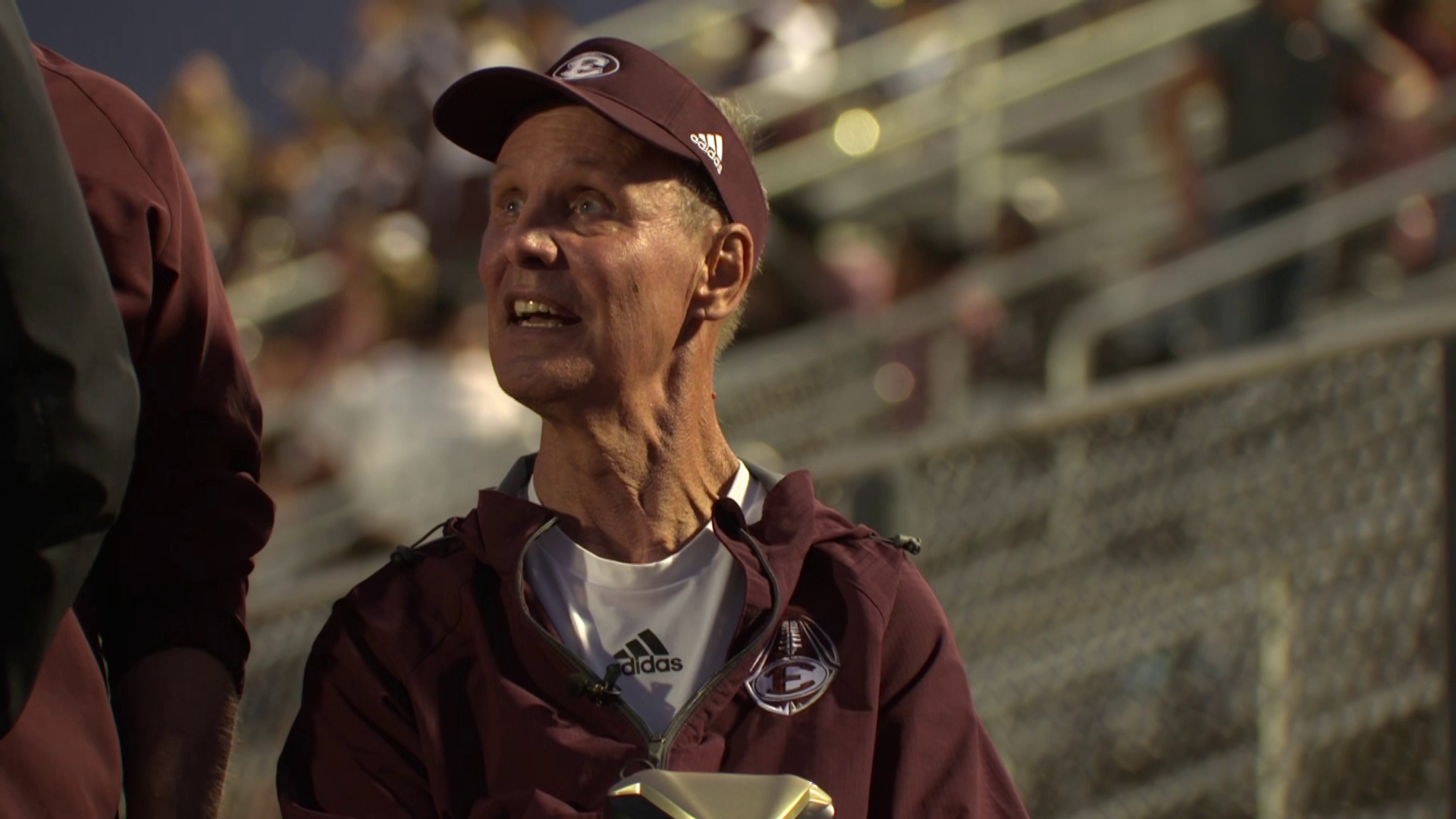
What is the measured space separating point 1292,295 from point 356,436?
122 inches

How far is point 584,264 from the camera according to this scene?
1.88m

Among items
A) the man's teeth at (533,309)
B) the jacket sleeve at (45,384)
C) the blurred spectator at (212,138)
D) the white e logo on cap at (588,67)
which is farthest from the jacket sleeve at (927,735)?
the blurred spectator at (212,138)

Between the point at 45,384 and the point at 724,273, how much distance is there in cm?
87

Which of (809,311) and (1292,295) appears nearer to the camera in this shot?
(1292,295)

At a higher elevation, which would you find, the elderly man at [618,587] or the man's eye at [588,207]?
the man's eye at [588,207]

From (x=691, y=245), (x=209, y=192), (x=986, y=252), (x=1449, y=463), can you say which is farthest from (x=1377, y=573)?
(x=209, y=192)

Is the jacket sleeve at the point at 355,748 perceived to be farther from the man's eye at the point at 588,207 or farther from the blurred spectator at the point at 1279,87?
the blurred spectator at the point at 1279,87

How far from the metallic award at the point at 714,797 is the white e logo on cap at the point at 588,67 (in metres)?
0.72

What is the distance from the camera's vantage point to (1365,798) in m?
3.29

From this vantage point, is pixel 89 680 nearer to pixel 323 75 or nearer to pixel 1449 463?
pixel 1449 463

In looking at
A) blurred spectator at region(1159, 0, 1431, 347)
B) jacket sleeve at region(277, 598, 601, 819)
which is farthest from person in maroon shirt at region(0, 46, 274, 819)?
blurred spectator at region(1159, 0, 1431, 347)

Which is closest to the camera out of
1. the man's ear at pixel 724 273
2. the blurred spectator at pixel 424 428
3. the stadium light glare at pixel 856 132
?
the man's ear at pixel 724 273

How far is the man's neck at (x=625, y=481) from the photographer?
1.93m

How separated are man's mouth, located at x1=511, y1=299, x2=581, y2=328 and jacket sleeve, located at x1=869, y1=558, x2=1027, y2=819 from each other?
0.43 metres
